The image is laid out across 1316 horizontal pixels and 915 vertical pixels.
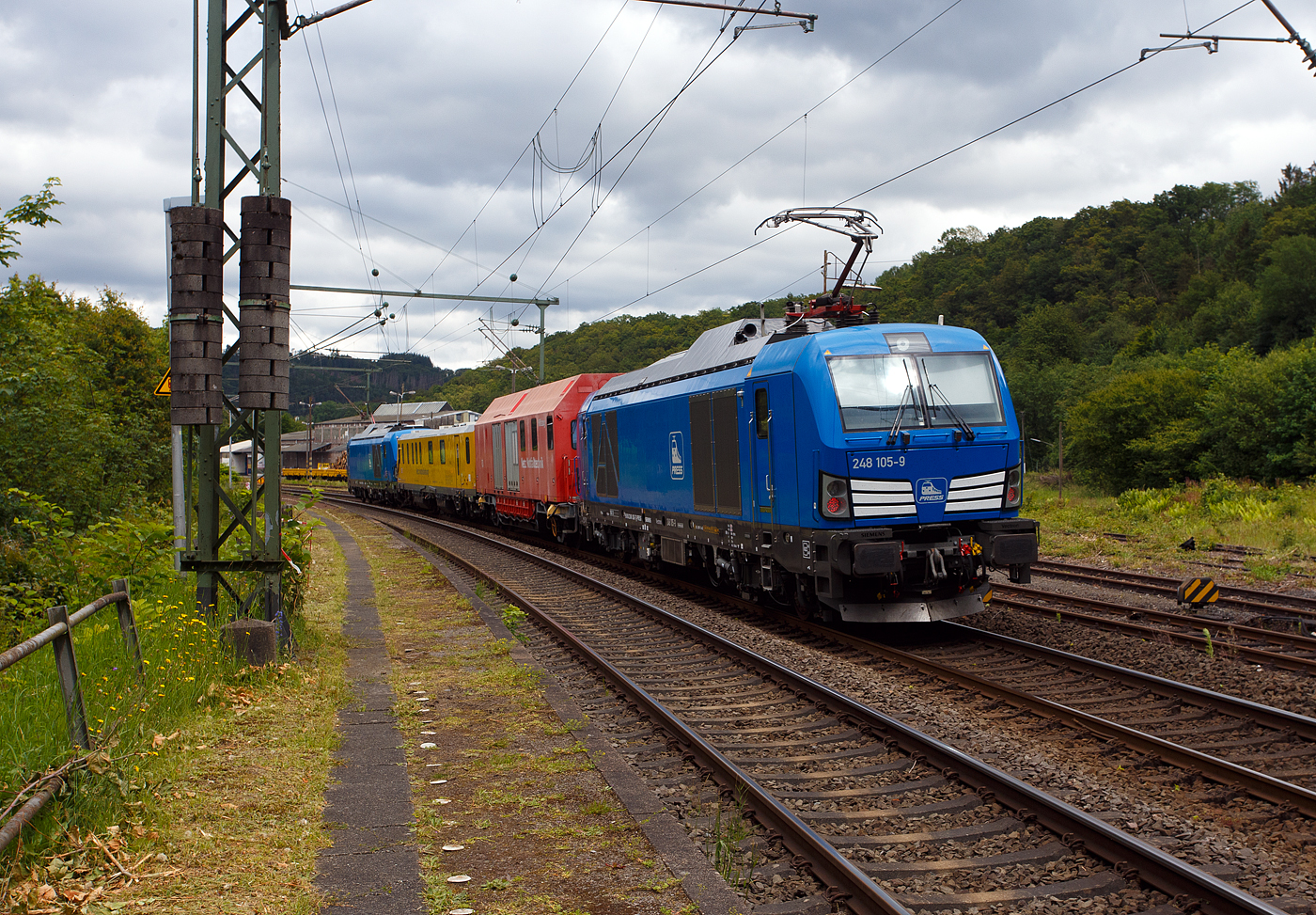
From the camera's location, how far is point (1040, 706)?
7.08 metres

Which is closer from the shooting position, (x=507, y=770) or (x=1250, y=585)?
(x=507, y=770)

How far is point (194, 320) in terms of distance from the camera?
322 inches

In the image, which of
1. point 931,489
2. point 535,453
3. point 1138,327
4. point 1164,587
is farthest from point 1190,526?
point 1138,327

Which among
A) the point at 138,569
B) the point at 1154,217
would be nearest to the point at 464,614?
the point at 138,569

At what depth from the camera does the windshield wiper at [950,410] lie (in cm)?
977

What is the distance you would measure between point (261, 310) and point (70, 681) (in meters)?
4.45

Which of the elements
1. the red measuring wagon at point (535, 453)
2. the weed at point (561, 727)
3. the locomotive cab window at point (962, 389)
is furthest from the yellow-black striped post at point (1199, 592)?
the red measuring wagon at point (535, 453)

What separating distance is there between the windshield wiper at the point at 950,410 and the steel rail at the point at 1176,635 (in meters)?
2.79

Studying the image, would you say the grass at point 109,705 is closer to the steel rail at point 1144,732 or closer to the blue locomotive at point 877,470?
the blue locomotive at point 877,470

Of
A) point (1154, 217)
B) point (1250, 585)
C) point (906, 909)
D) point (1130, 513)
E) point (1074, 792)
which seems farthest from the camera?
point (1154, 217)

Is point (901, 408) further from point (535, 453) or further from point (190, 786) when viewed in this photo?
point (535, 453)

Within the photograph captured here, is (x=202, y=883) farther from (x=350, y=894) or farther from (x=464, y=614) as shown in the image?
(x=464, y=614)

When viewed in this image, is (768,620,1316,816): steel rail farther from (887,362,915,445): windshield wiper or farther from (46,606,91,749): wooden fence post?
(46,606,91,749): wooden fence post

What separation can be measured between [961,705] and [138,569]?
8151 millimetres
